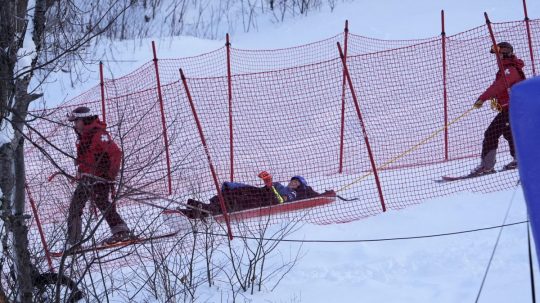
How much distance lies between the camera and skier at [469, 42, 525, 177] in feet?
31.9

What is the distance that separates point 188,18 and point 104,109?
613 inches

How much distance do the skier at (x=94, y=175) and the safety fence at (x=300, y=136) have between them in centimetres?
15

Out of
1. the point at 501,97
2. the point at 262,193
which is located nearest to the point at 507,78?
the point at 501,97

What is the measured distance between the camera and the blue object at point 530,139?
119 inches

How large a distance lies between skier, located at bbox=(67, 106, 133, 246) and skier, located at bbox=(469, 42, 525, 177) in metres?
4.29

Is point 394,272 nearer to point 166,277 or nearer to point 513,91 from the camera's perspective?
point 166,277

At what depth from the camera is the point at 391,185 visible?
9828 millimetres

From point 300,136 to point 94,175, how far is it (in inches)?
355

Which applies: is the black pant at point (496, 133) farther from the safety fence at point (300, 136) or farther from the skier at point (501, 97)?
the safety fence at point (300, 136)

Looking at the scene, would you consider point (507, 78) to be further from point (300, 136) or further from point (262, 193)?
point (300, 136)

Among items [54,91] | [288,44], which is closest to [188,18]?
[288,44]

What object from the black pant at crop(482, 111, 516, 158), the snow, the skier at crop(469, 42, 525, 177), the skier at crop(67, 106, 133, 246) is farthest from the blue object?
the black pant at crop(482, 111, 516, 158)

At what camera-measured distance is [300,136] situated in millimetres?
14656

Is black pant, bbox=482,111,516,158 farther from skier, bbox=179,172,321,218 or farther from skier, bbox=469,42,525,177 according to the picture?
skier, bbox=179,172,321,218
